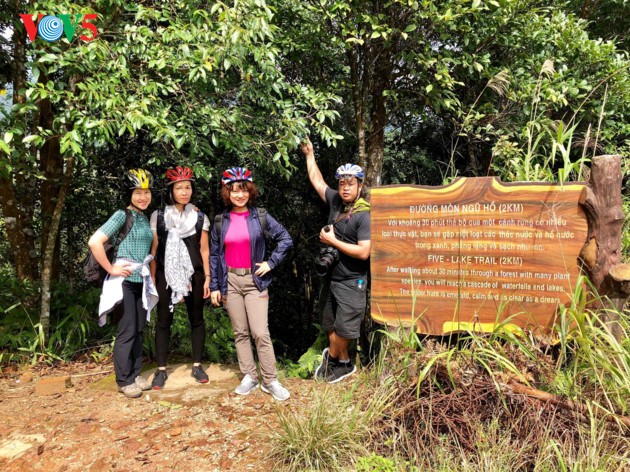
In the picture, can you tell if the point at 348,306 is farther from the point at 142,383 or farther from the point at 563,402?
the point at 142,383

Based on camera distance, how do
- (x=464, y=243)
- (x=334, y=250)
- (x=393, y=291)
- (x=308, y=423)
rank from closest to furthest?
(x=308, y=423)
(x=464, y=243)
(x=393, y=291)
(x=334, y=250)

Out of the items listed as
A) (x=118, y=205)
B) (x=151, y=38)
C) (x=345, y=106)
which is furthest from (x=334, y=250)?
(x=118, y=205)

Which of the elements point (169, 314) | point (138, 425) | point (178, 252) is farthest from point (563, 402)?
point (169, 314)

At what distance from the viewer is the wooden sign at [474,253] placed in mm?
3260

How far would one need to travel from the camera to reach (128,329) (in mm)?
3900

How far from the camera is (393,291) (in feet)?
12.1

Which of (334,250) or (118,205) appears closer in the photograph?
(334,250)

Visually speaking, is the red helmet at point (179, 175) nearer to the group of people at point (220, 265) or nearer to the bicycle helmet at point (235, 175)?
the group of people at point (220, 265)

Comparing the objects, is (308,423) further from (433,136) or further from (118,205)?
(433,136)

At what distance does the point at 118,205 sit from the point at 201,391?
12.0 ft

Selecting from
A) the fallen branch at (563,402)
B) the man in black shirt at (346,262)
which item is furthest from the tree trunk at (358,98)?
the fallen branch at (563,402)

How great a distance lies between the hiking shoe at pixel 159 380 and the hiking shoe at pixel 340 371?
1.62 m

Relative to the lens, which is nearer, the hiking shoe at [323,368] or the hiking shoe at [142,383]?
the hiking shoe at [142,383]

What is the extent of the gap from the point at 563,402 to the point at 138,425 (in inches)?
124
